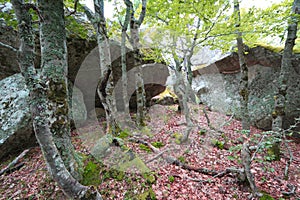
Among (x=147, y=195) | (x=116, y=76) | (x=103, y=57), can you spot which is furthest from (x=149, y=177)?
(x=116, y=76)

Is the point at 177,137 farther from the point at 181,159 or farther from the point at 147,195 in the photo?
the point at 147,195

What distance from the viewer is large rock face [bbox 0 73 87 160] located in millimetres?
4137

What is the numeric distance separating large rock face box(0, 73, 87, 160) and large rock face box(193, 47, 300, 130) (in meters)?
10.1

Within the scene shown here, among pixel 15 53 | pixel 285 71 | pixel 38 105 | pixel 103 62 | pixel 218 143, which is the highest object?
pixel 15 53

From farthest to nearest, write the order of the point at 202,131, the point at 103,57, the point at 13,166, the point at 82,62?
the point at 82,62 → the point at 202,131 → the point at 103,57 → the point at 13,166

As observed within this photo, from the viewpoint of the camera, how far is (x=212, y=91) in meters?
10.7

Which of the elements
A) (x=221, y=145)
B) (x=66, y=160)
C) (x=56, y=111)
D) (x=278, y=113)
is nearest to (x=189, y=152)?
(x=221, y=145)

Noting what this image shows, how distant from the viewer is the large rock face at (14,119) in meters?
4.14

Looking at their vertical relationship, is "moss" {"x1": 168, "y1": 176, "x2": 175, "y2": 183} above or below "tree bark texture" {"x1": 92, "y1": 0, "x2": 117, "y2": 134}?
below

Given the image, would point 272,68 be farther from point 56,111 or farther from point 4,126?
point 4,126

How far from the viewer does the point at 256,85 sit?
727cm

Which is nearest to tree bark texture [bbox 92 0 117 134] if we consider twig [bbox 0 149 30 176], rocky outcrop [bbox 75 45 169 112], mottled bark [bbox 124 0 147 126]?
mottled bark [bbox 124 0 147 126]

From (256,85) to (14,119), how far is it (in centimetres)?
1083

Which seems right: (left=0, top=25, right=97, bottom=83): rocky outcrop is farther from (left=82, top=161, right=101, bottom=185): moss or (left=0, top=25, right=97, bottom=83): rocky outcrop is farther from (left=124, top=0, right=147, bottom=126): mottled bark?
(left=82, top=161, right=101, bottom=185): moss
